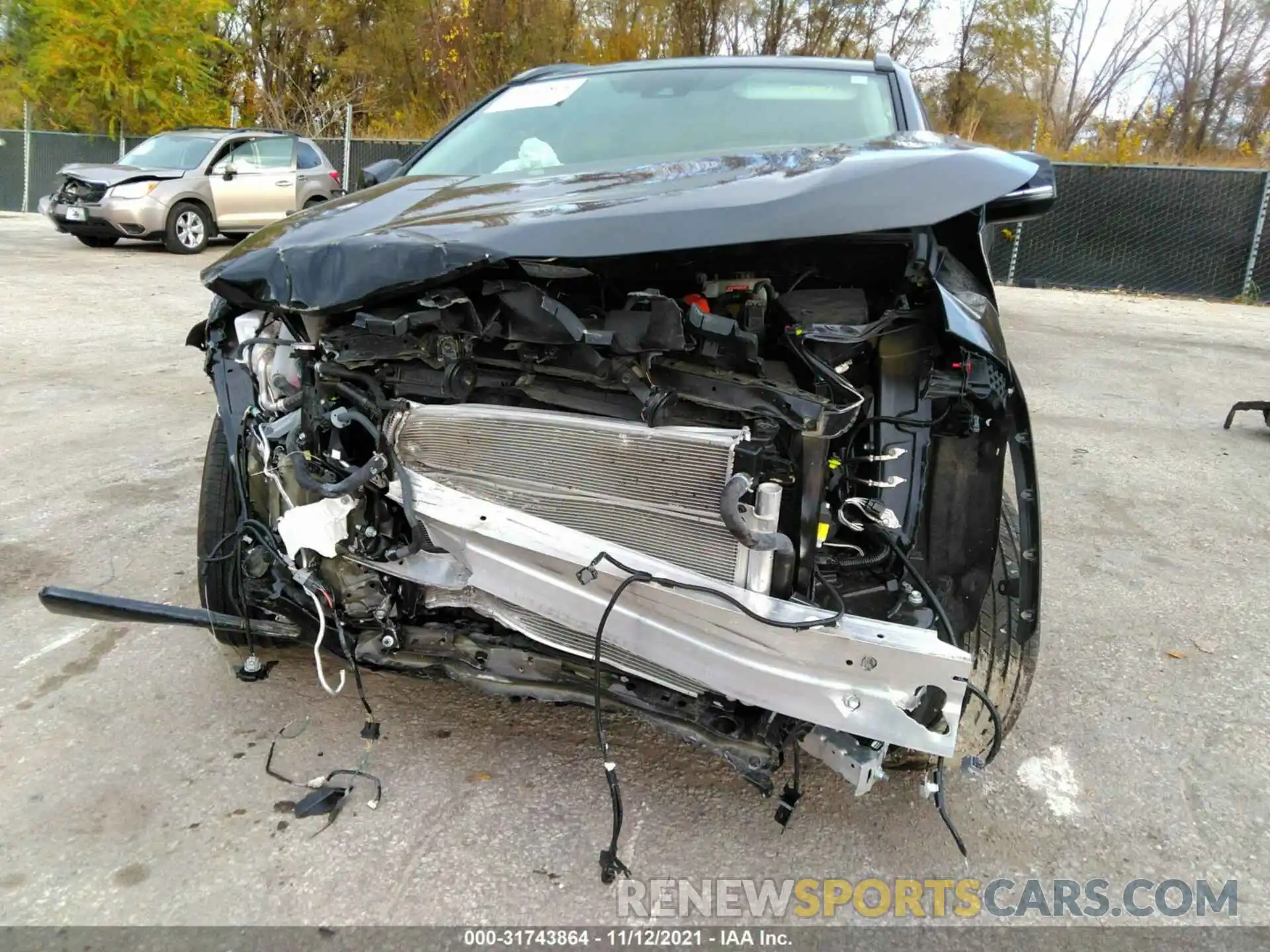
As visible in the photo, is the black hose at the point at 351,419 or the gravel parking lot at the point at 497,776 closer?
the gravel parking lot at the point at 497,776

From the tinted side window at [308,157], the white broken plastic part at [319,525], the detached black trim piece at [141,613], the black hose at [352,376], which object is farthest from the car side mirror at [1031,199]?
the tinted side window at [308,157]

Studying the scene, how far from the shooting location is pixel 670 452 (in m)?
1.85

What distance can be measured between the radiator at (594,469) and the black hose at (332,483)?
0.21 ft

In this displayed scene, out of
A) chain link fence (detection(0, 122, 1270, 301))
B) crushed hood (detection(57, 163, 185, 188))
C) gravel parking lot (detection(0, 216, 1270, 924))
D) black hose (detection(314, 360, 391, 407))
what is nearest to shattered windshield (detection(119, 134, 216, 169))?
crushed hood (detection(57, 163, 185, 188))

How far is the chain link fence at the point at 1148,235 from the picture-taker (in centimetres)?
1245

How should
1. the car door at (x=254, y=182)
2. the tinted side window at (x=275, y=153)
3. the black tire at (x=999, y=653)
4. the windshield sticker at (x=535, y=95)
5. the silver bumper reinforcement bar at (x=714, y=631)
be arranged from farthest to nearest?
the tinted side window at (x=275, y=153)
the car door at (x=254, y=182)
the windshield sticker at (x=535, y=95)
the black tire at (x=999, y=653)
the silver bumper reinforcement bar at (x=714, y=631)

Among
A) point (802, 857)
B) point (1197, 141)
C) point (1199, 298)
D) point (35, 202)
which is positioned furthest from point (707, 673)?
point (1197, 141)

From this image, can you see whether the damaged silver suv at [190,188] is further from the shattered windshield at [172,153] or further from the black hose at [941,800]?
the black hose at [941,800]

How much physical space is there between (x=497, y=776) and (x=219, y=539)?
1025 mm

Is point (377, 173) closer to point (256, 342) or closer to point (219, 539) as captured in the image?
point (256, 342)

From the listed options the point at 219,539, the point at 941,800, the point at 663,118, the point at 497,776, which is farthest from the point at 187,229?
the point at 941,800

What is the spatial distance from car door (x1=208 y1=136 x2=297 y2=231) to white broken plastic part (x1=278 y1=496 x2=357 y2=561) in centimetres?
1136

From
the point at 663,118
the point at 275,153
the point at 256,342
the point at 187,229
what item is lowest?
the point at 256,342

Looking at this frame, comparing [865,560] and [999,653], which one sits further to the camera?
[999,653]
